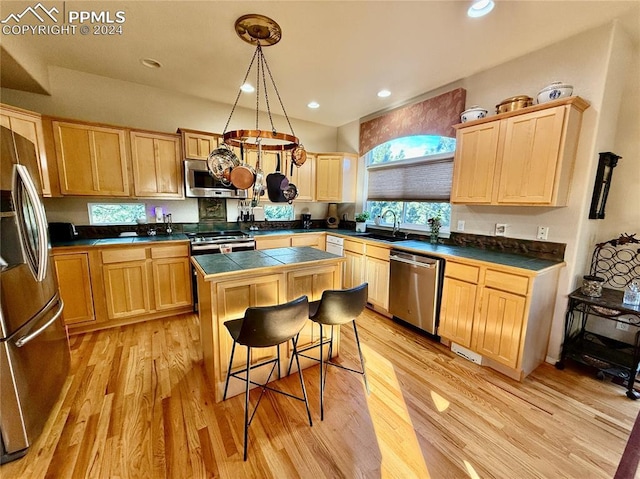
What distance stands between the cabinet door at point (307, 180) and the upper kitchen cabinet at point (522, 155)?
2360 millimetres

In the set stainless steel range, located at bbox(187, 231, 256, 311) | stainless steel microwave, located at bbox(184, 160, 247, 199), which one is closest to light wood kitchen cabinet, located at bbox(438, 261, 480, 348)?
stainless steel range, located at bbox(187, 231, 256, 311)

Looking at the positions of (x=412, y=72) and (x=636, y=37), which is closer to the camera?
(x=636, y=37)

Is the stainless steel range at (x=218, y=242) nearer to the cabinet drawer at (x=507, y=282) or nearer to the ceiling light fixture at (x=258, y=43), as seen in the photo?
the ceiling light fixture at (x=258, y=43)

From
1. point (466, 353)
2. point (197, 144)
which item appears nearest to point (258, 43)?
point (197, 144)

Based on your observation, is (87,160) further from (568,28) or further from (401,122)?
(568,28)

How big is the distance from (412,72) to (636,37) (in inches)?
67.6

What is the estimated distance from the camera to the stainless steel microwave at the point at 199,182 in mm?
3381

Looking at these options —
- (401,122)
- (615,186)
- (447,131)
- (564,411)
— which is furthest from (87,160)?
(615,186)

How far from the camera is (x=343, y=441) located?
163cm

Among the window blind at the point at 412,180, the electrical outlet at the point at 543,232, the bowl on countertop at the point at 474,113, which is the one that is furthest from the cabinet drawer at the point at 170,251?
the electrical outlet at the point at 543,232

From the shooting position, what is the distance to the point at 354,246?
3.81 metres

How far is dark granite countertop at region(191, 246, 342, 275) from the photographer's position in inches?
75.0

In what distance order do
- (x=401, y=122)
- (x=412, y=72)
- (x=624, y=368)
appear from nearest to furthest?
1. (x=624, y=368)
2. (x=412, y=72)
3. (x=401, y=122)

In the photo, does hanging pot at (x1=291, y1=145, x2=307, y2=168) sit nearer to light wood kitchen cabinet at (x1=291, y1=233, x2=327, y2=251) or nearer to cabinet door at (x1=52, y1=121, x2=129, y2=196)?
light wood kitchen cabinet at (x1=291, y1=233, x2=327, y2=251)
